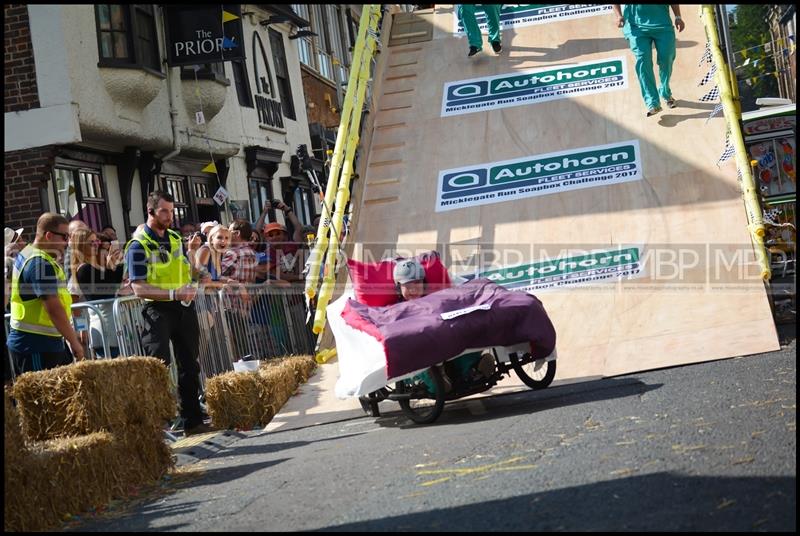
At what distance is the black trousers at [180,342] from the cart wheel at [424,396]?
219 centimetres

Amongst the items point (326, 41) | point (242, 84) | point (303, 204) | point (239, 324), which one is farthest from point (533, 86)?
point (326, 41)

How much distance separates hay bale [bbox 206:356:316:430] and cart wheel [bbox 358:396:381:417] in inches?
47.4

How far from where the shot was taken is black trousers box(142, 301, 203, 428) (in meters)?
10.4

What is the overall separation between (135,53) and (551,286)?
34.1 feet

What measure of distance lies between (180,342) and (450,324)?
282cm

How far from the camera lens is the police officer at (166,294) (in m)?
10.4

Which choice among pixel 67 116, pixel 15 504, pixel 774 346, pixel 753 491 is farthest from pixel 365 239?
pixel 753 491

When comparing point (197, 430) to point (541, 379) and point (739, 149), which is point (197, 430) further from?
point (739, 149)

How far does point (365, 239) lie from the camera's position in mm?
13492

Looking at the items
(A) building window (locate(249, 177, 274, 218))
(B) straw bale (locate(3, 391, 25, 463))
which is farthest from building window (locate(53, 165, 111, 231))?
(B) straw bale (locate(3, 391, 25, 463))

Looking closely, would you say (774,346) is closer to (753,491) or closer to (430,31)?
(753,491)

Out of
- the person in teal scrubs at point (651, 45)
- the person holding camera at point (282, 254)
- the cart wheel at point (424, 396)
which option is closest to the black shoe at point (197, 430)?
the cart wheel at point (424, 396)

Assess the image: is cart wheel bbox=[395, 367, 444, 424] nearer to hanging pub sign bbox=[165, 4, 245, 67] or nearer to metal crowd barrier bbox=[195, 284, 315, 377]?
metal crowd barrier bbox=[195, 284, 315, 377]

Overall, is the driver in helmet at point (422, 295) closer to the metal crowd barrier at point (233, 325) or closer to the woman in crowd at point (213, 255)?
the metal crowd barrier at point (233, 325)
